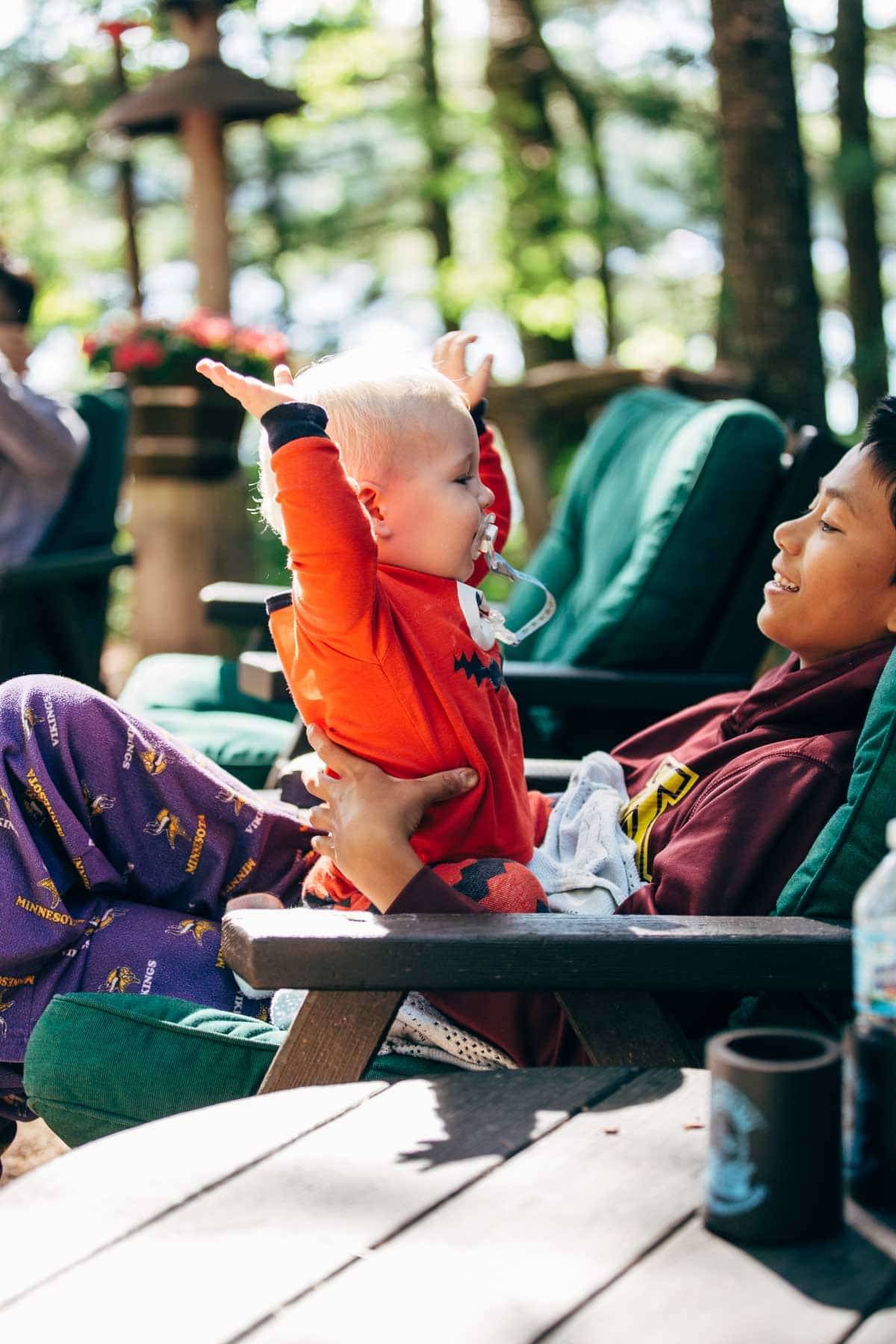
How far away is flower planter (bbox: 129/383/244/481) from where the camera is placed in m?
6.63

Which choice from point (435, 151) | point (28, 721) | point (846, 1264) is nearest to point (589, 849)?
point (28, 721)

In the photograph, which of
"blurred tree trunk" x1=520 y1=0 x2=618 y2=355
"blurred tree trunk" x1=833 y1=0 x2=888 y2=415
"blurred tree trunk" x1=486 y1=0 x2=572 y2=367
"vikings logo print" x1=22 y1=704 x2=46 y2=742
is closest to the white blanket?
"vikings logo print" x1=22 y1=704 x2=46 y2=742

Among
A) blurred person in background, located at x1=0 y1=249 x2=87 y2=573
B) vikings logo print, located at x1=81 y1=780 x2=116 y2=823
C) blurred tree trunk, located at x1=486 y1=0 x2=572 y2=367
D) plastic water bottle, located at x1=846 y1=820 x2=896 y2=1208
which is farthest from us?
blurred tree trunk, located at x1=486 y1=0 x2=572 y2=367

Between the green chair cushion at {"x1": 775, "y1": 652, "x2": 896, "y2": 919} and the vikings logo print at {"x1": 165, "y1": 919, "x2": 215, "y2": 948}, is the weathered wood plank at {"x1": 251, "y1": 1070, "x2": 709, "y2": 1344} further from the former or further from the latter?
the vikings logo print at {"x1": 165, "y1": 919, "x2": 215, "y2": 948}

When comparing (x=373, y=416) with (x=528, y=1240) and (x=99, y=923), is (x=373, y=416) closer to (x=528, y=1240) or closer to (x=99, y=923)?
(x=99, y=923)

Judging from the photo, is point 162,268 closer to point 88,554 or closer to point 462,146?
point 462,146

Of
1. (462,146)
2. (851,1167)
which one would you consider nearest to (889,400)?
(851,1167)

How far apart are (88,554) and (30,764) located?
2768 millimetres

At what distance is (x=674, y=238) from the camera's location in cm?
1261

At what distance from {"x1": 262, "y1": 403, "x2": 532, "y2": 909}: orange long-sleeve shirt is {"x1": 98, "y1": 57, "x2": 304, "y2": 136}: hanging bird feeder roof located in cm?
601

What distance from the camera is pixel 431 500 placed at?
1937mm

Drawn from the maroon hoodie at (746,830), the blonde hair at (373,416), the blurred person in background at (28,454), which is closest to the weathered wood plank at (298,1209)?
the maroon hoodie at (746,830)

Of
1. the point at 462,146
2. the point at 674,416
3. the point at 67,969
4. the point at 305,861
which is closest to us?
the point at 67,969

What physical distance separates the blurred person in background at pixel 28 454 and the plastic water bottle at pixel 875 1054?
143 inches
